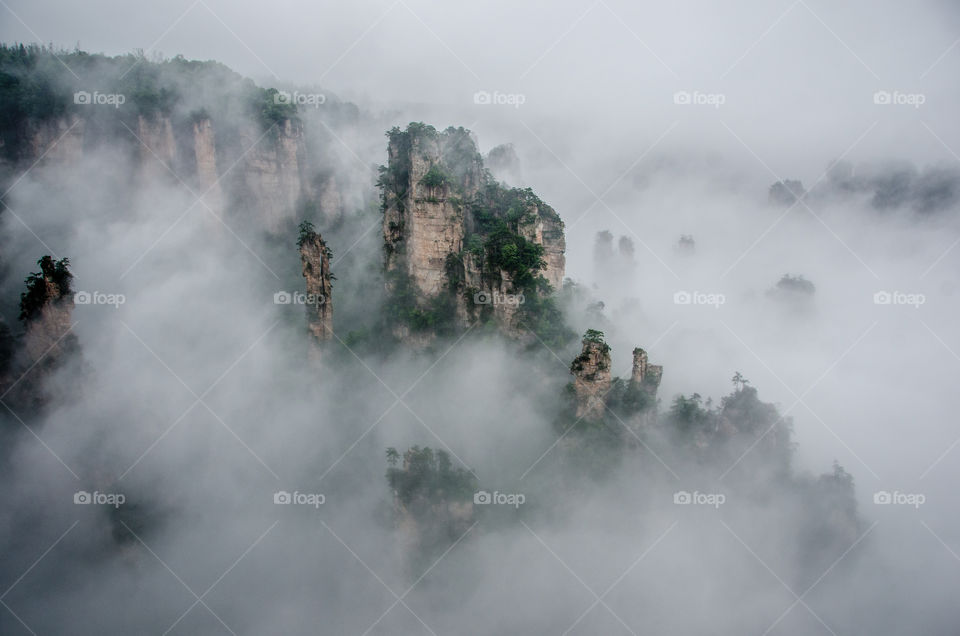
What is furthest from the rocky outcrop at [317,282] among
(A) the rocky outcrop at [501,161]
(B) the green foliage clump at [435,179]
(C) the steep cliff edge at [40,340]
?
(A) the rocky outcrop at [501,161]

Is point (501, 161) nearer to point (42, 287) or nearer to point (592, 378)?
point (592, 378)

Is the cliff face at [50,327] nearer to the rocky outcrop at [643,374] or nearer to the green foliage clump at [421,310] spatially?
the green foliage clump at [421,310]

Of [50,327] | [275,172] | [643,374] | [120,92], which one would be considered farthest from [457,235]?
[120,92]

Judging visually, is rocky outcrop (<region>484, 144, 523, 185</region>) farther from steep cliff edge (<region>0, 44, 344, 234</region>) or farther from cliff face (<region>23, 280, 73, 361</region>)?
cliff face (<region>23, 280, 73, 361</region>)

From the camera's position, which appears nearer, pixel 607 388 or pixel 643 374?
pixel 607 388

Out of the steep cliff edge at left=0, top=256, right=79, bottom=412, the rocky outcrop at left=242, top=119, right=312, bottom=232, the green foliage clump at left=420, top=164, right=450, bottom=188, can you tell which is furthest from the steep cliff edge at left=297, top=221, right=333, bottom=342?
the steep cliff edge at left=0, top=256, right=79, bottom=412
